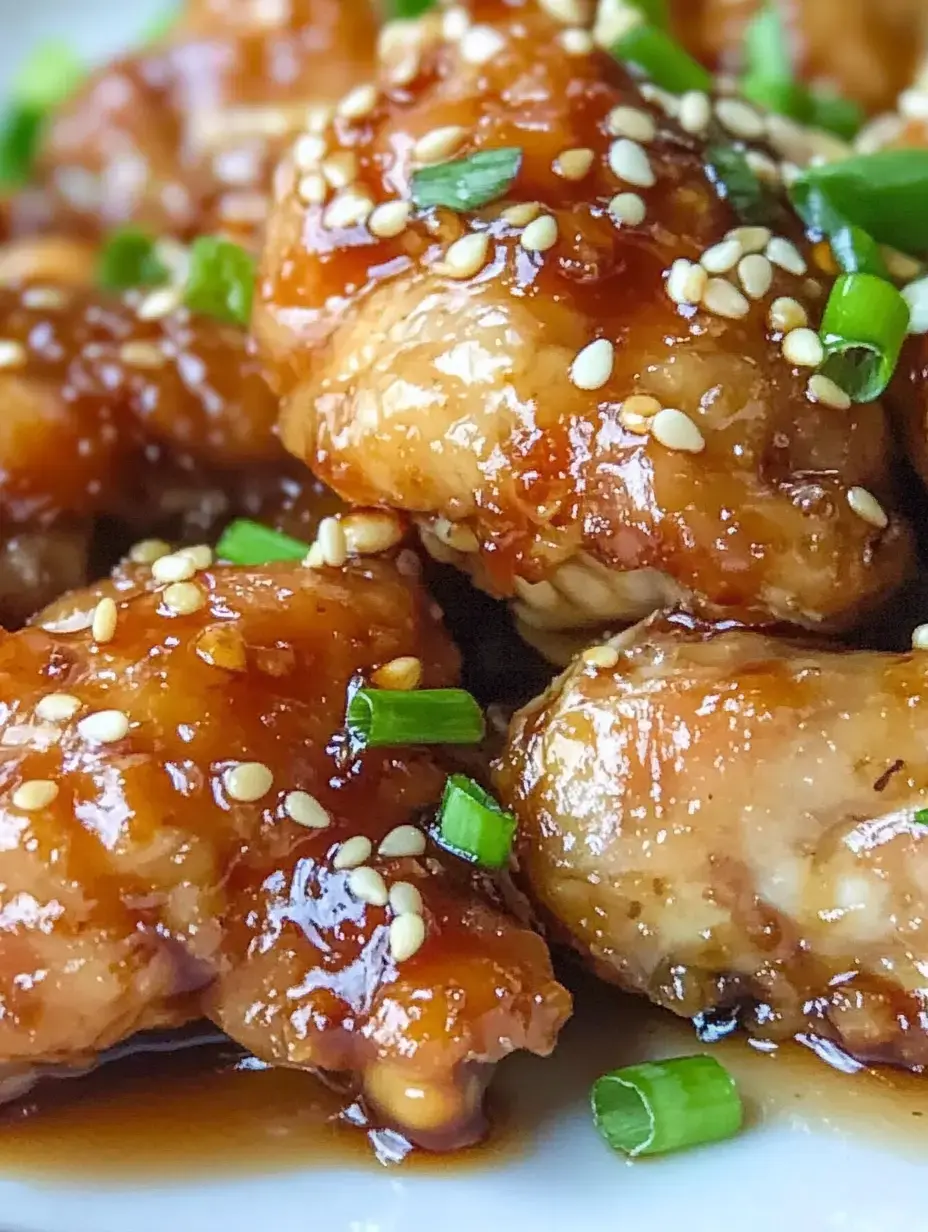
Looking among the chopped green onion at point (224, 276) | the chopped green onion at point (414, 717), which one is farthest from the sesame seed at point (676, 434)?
the chopped green onion at point (224, 276)

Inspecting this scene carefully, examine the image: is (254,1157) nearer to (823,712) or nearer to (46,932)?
(46,932)

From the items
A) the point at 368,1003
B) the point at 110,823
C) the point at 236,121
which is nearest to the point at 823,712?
the point at 368,1003

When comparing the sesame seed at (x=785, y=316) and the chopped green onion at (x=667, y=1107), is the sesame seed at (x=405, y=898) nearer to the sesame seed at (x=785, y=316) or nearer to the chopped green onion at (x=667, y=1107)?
the chopped green onion at (x=667, y=1107)

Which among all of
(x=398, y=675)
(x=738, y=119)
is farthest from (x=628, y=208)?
(x=398, y=675)

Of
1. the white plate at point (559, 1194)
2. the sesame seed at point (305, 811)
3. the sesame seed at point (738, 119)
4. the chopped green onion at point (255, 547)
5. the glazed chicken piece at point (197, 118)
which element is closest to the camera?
the white plate at point (559, 1194)

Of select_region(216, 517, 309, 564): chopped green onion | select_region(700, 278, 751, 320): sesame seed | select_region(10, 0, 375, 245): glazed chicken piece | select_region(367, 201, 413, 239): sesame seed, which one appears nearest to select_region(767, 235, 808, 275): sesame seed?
select_region(700, 278, 751, 320): sesame seed

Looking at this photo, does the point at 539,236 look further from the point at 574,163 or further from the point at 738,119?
the point at 738,119
